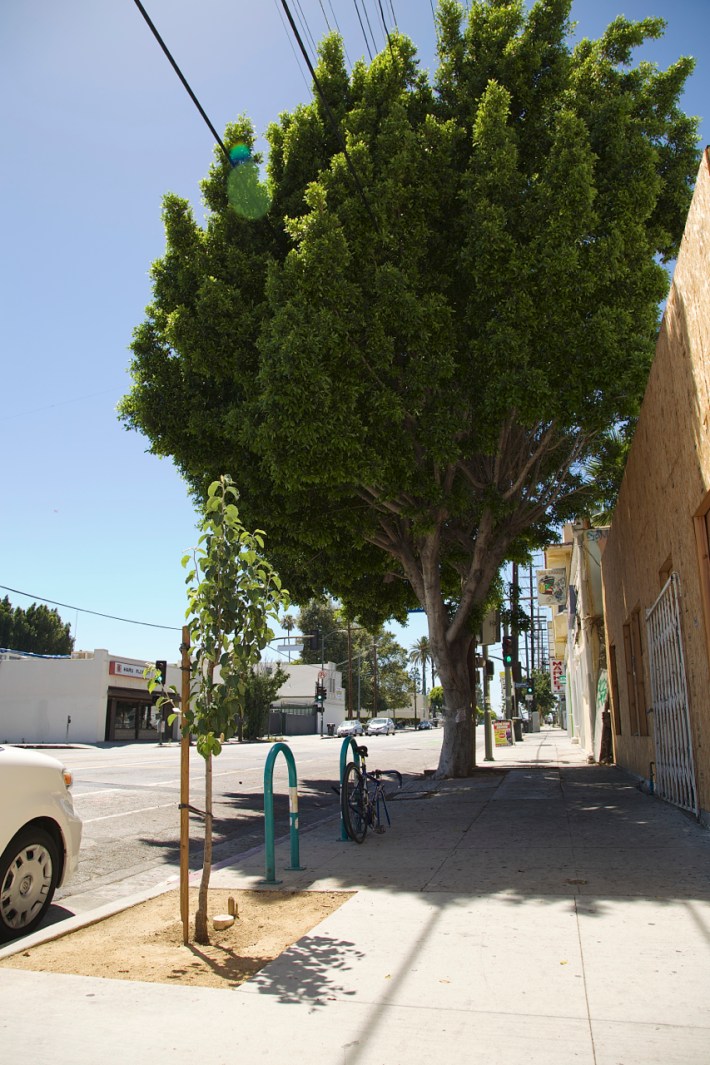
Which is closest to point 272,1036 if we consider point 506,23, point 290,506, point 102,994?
point 102,994

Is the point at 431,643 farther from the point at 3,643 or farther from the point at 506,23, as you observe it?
the point at 3,643

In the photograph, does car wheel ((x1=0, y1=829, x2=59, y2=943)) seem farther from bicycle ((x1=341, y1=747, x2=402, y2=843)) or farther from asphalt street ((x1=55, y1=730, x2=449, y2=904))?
bicycle ((x1=341, y1=747, x2=402, y2=843))

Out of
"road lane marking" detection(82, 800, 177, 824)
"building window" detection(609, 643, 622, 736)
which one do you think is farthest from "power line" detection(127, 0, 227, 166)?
"building window" detection(609, 643, 622, 736)

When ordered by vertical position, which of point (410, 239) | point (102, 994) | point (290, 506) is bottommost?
point (102, 994)

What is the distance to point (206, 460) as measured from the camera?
13562mm

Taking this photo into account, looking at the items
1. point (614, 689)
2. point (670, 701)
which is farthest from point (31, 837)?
point (614, 689)

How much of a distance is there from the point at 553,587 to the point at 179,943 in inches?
1484

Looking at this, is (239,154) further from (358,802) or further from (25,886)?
(25,886)

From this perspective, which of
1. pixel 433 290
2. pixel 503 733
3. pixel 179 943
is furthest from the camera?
pixel 503 733

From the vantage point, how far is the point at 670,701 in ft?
30.5

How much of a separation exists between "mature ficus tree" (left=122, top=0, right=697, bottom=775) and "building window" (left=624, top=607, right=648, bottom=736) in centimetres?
279

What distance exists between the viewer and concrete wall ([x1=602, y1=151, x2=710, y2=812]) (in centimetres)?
652

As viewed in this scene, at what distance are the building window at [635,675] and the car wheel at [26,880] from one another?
896 centimetres

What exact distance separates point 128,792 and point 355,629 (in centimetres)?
6907
